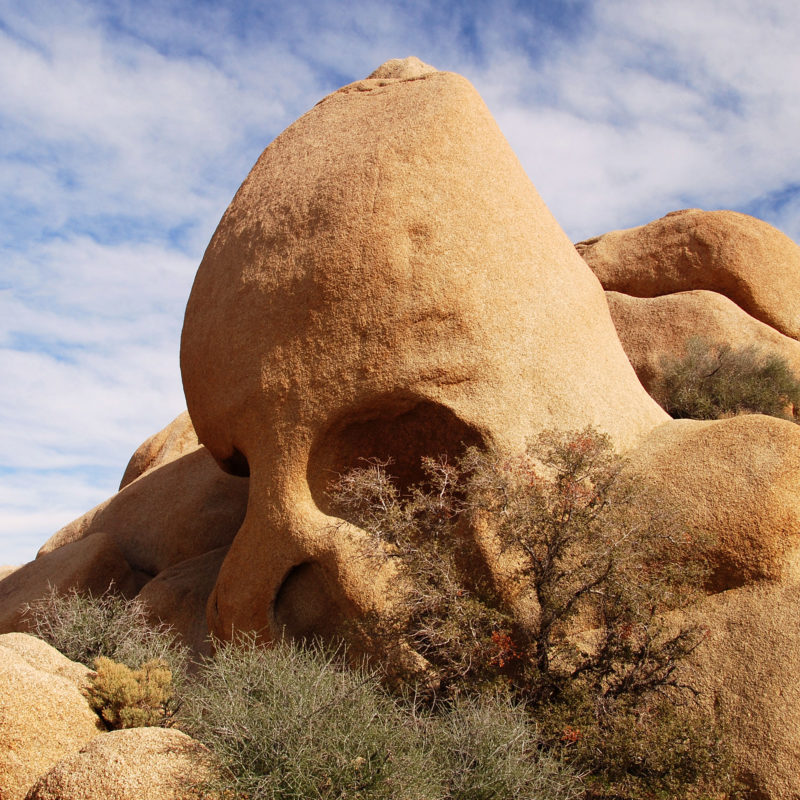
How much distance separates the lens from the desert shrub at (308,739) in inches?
192

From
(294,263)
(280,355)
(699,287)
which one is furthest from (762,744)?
(699,287)

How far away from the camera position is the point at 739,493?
7039 millimetres

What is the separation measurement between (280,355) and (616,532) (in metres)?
3.79

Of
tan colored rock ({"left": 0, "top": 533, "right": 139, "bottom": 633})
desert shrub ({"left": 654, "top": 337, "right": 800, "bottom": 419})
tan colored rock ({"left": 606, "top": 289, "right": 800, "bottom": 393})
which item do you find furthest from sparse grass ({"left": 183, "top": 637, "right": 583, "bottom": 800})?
tan colored rock ({"left": 606, "top": 289, "right": 800, "bottom": 393})

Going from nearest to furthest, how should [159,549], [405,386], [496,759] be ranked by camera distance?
[496,759], [405,386], [159,549]

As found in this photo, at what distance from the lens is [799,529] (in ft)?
22.4

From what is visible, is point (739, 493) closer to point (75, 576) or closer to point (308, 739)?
point (308, 739)

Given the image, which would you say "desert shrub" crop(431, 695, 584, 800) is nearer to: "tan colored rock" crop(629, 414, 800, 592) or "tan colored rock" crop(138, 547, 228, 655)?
"tan colored rock" crop(629, 414, 800, 592)

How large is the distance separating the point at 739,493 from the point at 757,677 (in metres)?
1.55

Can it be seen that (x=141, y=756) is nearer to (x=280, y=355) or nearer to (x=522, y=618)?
(x=522, y=618)

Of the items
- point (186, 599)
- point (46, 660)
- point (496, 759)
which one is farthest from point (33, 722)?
point (186, 599)

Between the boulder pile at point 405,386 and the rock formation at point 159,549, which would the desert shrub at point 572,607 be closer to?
the boulder pile at point 405,386

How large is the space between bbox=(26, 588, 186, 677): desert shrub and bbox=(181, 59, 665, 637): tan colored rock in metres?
0.75

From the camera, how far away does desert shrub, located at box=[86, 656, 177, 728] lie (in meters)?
6.24
